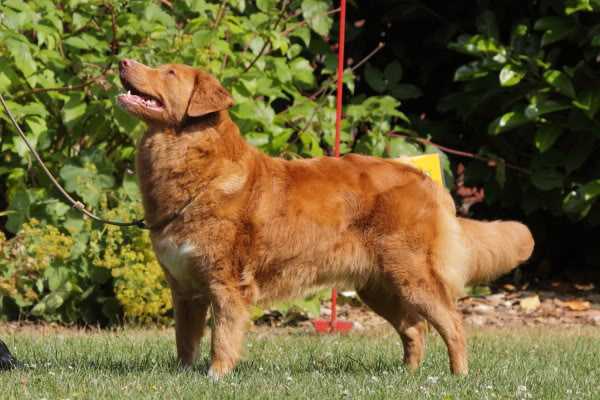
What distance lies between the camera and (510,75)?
8055 millimetres

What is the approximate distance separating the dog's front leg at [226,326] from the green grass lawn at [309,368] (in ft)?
0.34

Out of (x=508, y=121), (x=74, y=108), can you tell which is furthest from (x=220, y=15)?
(x=508, y=121)

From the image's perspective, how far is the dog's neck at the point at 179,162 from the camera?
5.23m

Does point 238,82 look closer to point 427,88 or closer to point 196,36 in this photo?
point 196,36

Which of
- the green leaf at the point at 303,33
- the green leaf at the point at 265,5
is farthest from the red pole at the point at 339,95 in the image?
the green leaf at the point at 265,5

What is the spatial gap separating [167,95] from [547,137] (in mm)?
3889

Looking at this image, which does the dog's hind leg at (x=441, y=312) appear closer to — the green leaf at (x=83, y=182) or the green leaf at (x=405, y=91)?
the green leaf at (x=83, y=182)

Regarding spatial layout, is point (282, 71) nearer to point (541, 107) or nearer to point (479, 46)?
point (479, 46)

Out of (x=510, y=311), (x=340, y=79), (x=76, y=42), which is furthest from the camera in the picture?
(x=510, y=311)

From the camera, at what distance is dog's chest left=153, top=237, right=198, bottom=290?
5.19 metres

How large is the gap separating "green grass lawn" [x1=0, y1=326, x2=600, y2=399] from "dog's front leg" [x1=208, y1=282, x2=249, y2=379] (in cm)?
11

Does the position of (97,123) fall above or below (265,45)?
below

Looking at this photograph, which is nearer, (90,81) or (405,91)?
(90,81)

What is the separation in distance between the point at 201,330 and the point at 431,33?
14.3ft
